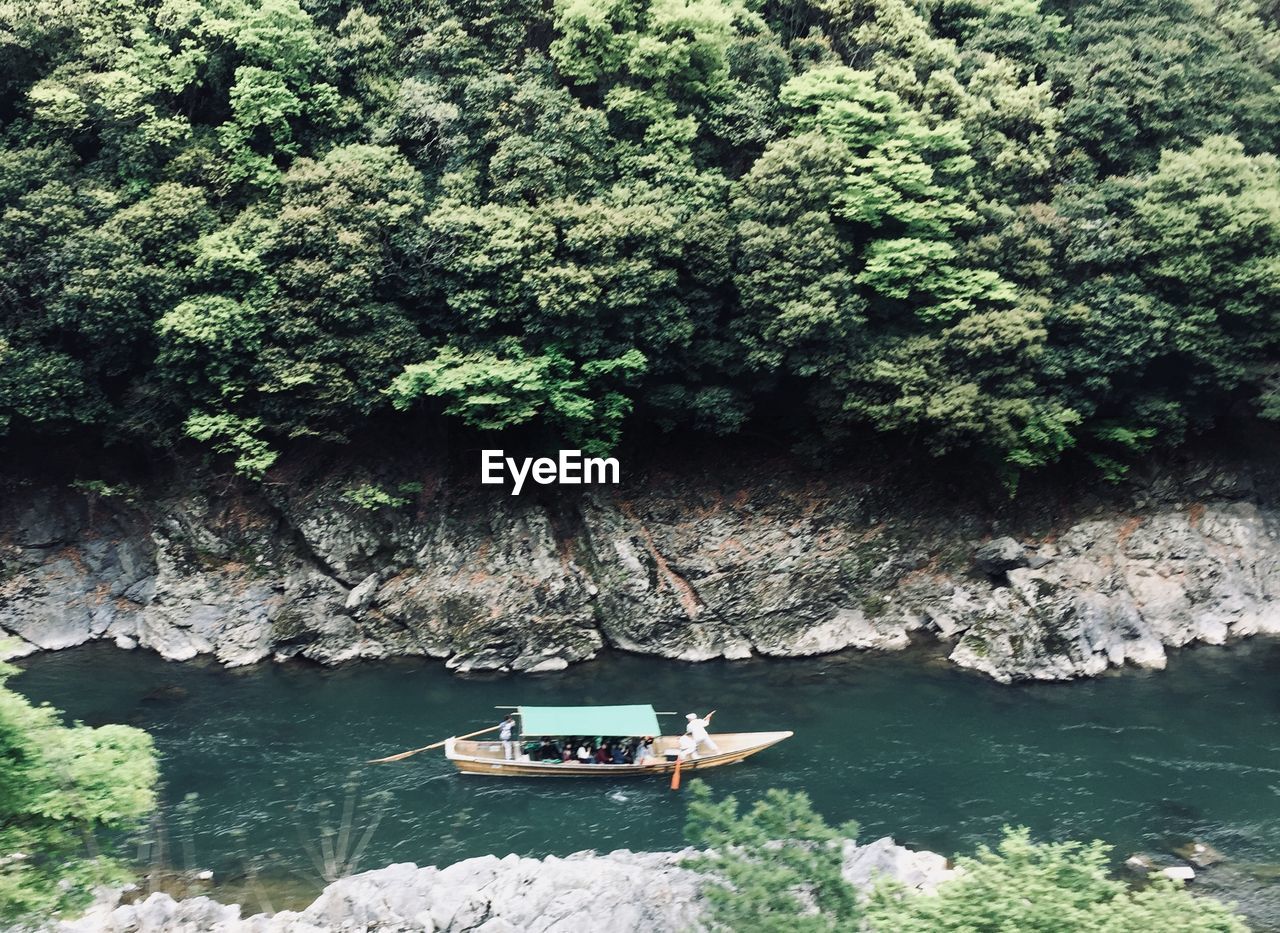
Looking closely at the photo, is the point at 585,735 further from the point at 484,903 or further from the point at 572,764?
the point at 484,903

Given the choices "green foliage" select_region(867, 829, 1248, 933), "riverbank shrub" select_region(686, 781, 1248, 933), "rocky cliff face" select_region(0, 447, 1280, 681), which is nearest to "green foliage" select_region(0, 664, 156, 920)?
"riverbank shrub" select_region(686, 781, 1248, 933)

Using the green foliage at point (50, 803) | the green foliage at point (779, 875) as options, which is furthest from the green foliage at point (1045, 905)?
the green foliage at point (50, 803)

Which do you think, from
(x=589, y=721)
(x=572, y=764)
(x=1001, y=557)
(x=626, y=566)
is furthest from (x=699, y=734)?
(x=1001, y=557)

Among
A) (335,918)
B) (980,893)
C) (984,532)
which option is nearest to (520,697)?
(335,918)

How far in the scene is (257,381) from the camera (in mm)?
31000

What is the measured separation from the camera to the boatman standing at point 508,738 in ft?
87.6

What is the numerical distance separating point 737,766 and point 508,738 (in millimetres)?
5691

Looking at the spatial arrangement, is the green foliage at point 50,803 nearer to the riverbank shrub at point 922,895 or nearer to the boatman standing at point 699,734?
the riverbank shrub at point 922,895

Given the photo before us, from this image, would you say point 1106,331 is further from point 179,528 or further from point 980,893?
point 179,528

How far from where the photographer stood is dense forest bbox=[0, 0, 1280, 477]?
30.2 metres

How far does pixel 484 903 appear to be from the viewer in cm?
1998

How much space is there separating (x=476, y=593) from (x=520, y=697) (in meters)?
3.77

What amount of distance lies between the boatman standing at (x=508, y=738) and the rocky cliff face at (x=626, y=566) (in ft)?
15.1

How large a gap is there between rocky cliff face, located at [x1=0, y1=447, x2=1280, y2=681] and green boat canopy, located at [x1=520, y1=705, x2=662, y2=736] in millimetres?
5220
